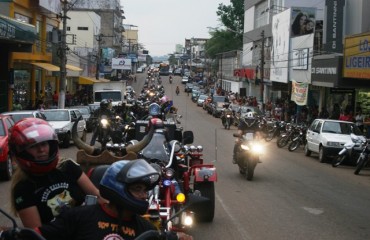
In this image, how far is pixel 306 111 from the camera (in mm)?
38312

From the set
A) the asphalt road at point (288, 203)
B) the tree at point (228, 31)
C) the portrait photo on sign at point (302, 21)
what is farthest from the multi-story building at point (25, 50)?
the tree at point (228, 31)

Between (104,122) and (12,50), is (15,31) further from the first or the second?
(104,122)

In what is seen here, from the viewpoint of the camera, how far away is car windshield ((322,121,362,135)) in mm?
23188

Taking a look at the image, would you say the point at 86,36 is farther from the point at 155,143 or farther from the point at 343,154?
the point at 155,143

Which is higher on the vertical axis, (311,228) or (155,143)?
(155,143)

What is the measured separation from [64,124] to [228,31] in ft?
279

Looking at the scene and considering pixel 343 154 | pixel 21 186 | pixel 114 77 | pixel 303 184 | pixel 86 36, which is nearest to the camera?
pixel 21 186

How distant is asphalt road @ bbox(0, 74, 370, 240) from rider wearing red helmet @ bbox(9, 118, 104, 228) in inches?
202

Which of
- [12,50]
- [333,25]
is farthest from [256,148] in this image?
[12,50]

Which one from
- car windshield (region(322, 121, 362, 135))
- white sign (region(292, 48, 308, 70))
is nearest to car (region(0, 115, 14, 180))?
car windshield (region(322, 121, 362, 135))

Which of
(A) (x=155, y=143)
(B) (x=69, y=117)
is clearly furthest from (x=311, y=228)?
(B) (x=69, y=117)

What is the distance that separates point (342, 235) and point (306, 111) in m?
29.2

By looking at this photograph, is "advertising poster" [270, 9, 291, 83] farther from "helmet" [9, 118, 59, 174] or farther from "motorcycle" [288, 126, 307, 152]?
"helmet" [9, 118, 59, 174]

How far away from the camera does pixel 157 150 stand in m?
8.77
